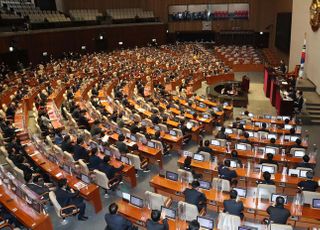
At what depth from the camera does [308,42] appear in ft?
80.9

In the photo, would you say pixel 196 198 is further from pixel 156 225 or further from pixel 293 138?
pixel 293 138

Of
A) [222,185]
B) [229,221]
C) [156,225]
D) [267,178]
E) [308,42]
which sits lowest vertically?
[222,185]

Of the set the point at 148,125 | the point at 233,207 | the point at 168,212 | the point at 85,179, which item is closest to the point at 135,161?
the point at 85,179

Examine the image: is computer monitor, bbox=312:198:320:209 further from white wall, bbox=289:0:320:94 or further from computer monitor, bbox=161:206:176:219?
white wall, bbox=289:0:320:94

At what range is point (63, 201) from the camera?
990 centimetres

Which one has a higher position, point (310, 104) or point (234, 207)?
point (234, 207)

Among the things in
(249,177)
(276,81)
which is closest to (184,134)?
(249,177)

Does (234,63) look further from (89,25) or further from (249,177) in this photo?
A: (249,177)

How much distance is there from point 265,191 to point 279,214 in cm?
119

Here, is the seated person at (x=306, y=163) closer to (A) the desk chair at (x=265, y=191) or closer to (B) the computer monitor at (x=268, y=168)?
(B) the computer monitor at (x=268, y=168)

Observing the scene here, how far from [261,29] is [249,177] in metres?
39.9

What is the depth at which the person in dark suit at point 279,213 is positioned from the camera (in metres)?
8.52

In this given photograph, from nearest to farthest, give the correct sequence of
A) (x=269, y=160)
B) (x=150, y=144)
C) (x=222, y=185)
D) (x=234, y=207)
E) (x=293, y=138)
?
1. (x=234, y=207)
2. (x=222, y=185)
3. (x=269, y=160)
4. (x=150, y=144)
5. (x=293, y=138)

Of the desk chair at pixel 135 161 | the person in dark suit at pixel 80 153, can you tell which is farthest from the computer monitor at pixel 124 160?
the person in dark suit at pixel 80 153
